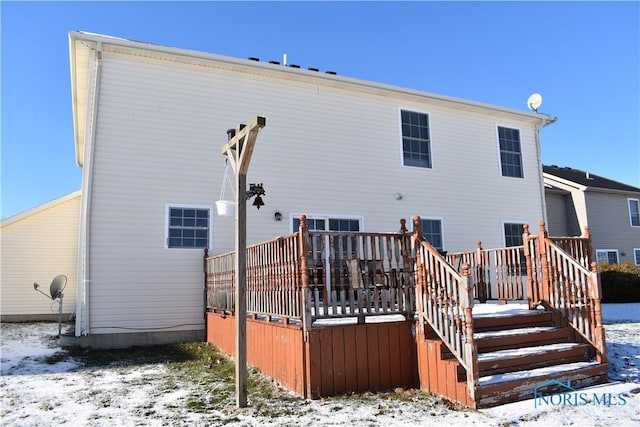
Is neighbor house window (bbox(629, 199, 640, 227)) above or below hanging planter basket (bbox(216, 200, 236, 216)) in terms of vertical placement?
above

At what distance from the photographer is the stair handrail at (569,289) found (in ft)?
18.9

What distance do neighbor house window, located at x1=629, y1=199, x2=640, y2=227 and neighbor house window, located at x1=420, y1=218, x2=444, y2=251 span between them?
15.1 metres

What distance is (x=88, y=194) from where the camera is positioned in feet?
29.3

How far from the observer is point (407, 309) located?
18.9 ft

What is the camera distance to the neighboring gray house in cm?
2062

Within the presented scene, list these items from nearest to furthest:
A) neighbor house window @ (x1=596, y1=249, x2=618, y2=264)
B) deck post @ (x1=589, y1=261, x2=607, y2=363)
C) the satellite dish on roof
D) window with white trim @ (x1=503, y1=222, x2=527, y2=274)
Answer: deck post @ (x1=589, y1=261, x2=607, y2=363) < window with white trim @ (x1=503, y1=222, x2=527, y2=274) < the satellite dish on roof < neighbor house window @ (x1=596, y1=249, x2=618, y2=264)

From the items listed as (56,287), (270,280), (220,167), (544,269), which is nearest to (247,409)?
(270,280)

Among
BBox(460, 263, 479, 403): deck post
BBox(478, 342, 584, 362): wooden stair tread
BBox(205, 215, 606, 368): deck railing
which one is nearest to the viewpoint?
BBox(460, 263, 479, 403): deck post

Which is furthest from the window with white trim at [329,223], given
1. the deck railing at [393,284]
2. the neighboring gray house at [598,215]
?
the neighboring gray house at [598,215]

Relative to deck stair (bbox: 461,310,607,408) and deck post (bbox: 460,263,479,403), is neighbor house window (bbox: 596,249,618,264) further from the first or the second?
deck post (bbox: 460,263,479,403)

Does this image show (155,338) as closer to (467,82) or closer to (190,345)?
(190,345)

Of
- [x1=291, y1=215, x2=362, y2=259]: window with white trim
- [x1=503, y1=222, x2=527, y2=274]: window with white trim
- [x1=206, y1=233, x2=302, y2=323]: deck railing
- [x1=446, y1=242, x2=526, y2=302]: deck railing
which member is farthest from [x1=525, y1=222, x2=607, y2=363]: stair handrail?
[x1=503, y1=222, x2=527, y2=274]: window with white trim

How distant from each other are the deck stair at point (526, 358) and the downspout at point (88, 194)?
23.4 feet

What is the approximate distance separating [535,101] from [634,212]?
12.3 meters
